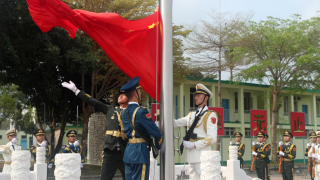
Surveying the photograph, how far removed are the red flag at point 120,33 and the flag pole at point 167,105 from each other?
0.57m

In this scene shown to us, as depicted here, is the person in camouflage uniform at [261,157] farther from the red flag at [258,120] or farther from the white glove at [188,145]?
the red flag at [258,120]

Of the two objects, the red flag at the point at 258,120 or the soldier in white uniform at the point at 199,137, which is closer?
the soldier in white uniform at the point at 199,137

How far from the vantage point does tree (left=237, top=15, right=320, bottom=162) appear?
25.2 meters

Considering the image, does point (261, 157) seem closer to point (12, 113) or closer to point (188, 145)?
point (188, 145)

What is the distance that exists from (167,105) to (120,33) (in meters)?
1.52

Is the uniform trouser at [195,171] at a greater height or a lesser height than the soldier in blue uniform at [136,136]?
lesser

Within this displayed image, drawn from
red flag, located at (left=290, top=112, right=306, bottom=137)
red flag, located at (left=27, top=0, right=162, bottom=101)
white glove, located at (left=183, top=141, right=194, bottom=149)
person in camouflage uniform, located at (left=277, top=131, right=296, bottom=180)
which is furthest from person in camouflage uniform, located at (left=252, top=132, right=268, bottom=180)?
red flag, located at (left=290, top=112, right=306, bottom=137)

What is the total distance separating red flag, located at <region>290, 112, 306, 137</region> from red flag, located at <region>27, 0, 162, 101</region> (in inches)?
856

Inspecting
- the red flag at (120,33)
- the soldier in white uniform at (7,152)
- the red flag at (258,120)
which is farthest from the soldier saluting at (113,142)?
the red flag at (258,120)

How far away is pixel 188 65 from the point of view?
84.2 feet

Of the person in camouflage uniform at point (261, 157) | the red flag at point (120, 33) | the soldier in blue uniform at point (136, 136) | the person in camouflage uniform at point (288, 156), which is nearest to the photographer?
the soldier in blue uniform at point (136, 136)

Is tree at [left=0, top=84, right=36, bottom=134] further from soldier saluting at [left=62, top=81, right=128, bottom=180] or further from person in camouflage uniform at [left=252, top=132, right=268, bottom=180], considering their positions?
soldier saluting at [left=62, top=81, right=128, bottom=180]

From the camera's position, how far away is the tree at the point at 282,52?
25.2 metres

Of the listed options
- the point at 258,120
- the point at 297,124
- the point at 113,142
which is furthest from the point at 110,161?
the point at 297,124
